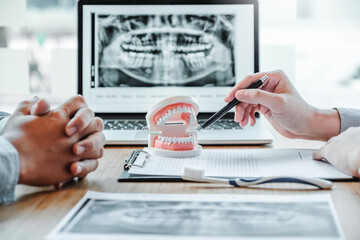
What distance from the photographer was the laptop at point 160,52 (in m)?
1.56

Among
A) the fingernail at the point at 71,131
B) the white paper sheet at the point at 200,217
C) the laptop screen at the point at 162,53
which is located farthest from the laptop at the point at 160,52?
the white paper sheet at the point at 200,217

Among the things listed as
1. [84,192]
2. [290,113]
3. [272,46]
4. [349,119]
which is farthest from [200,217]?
[272,46]

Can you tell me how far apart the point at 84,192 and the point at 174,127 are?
335mm

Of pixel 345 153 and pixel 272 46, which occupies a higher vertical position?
pixel 272 46

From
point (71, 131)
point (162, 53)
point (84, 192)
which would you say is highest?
point (162, 53)

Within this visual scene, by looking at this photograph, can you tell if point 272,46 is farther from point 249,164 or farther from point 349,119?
point 249,164

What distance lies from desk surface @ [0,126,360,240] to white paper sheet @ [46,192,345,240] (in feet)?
0.09

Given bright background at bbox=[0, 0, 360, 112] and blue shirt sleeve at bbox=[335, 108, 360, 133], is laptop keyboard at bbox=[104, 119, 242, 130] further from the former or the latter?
bright background at bbox=[0, 0, 360, 112]

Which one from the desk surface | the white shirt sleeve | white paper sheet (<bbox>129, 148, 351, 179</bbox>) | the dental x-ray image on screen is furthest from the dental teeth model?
the dental x-ray image on screen

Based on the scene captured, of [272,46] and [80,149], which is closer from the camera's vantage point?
[80,149]

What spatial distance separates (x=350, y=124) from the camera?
120 centimetres

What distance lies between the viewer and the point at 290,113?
45.4 inches

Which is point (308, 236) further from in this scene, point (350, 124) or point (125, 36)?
point (125, 36)

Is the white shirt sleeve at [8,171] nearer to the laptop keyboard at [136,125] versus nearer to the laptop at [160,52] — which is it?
the laptop keyboard at [136,125]
